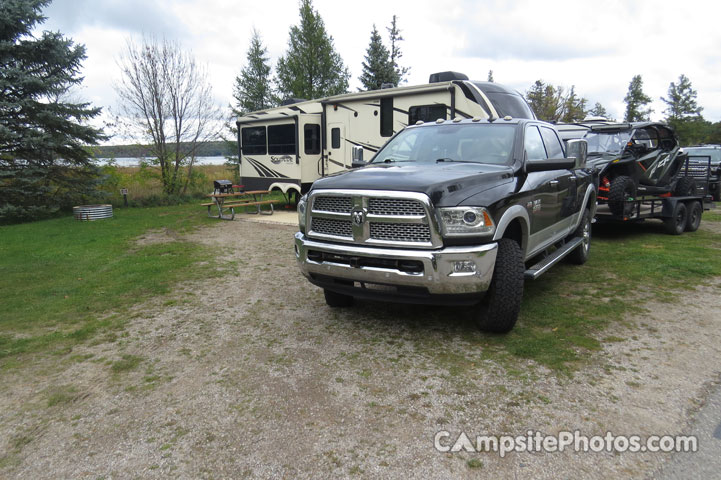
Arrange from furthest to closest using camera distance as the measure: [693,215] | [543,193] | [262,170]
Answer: [262,170]
[693,215]
[543,193]

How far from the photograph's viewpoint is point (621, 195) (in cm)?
772

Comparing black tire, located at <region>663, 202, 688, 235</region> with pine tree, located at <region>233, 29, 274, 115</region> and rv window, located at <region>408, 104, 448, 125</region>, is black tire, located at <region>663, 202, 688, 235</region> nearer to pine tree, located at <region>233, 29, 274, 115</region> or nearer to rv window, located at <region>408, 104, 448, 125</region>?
rv window, located at <region>408, 104, 448, 125</region>

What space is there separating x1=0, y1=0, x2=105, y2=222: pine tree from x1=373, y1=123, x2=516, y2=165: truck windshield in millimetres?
11541

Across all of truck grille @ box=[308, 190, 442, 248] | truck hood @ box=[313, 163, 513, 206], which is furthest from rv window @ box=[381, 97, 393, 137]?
truck grille @ box=[308, 190, 442, 248]

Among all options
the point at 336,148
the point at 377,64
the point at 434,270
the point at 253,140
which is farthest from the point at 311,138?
the point at 377,64

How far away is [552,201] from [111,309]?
197 inches

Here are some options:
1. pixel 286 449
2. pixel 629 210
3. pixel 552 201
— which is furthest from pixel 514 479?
pixel 629 210

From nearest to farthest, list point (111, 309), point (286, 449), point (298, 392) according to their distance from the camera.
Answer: point (286, 449), point (298, 392), point (111, 309)

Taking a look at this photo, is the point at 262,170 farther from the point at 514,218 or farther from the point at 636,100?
the point at 636,100

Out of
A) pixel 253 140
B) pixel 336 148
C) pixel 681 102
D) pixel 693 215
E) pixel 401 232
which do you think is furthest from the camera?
pixel 681 102

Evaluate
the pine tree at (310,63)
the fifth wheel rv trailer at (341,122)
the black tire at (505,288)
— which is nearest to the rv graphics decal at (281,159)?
the fifth wheel rv trailer at (341,122)

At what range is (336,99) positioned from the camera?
12484 millimetres

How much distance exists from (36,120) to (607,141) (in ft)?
47.4

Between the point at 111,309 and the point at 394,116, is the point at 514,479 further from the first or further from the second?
the point at 394,116
